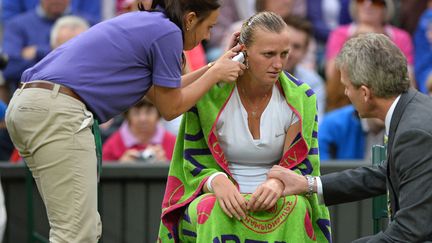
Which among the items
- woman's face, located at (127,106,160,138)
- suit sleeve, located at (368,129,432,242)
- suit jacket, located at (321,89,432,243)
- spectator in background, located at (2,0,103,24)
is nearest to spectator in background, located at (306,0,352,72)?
spectator in background, located at (2,0,103,24)

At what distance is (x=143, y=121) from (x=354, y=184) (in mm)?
2890

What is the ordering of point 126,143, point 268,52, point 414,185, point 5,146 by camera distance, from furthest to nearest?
point 5,146 → point 126,143 → point 268,52 → point 414,185

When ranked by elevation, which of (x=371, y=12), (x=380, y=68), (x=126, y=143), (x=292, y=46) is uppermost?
(x=380, y=68)

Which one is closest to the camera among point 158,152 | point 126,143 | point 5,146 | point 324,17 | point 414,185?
point 414,185

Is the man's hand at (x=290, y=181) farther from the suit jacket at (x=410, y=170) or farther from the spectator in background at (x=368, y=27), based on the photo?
the spectator in background at (x=368, y=27)

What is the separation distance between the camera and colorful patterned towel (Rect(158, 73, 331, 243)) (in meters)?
4.77

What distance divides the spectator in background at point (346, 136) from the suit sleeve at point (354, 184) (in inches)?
101

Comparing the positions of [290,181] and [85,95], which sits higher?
[85,95]

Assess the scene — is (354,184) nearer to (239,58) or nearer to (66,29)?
(239,58)

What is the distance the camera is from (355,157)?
7387 mm

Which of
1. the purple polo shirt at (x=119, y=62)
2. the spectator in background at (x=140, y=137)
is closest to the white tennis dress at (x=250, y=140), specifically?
the purple polo shirt at (x=119, y=62)

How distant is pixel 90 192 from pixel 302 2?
4.75 metres

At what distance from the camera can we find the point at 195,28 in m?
4.77

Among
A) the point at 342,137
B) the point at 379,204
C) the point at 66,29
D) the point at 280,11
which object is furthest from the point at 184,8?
the point at 280,11
